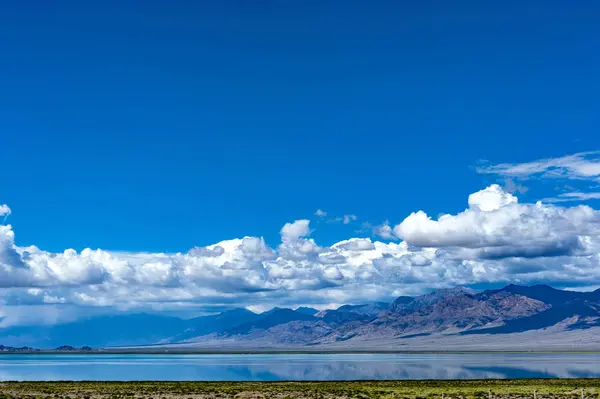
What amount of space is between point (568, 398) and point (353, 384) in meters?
31.7

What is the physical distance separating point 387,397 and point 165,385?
3568 centimetres

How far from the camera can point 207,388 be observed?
91.2 metres

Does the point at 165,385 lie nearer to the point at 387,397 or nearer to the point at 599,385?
the point at 387,397

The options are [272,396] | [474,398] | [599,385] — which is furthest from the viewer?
[599,385]

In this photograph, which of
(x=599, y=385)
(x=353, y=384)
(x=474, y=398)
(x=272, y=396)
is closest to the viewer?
(x=474, y=398)

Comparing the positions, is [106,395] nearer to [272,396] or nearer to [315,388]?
[272,396]

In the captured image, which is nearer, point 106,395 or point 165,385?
point 106,395

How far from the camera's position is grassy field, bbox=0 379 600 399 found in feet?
254

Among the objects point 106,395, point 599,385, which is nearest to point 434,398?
point 599,385

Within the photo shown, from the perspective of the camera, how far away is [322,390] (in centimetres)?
8562

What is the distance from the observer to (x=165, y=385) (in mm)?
96625

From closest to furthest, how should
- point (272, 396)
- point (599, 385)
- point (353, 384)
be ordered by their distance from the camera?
1. point (272, 396)
2. point (599, 385)
3. point (353, 384)

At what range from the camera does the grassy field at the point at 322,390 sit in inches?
3049

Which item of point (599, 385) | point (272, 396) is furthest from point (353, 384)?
point (599, 385)
